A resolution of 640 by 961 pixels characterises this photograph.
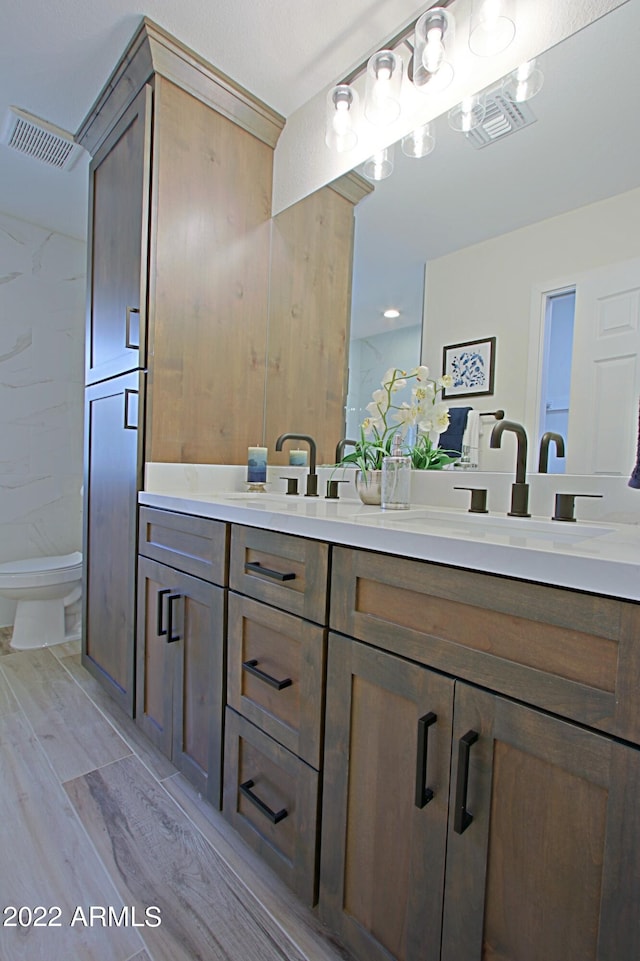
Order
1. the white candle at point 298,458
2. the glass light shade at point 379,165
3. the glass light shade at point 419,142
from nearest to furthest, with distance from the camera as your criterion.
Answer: the glass light shade at point 419,142 → the glass light shade at point 379,165 → the white candle at point 298,458

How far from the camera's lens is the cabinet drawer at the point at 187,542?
115cm

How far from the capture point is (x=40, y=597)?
2336 mm

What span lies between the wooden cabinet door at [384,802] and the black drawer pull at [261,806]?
12cm

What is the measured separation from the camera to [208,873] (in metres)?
1.07

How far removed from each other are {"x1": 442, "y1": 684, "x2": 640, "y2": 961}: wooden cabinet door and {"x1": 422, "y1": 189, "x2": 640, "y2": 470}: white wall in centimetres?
78

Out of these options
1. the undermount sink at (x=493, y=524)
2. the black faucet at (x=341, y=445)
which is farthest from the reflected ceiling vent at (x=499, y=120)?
the undermount sink at (x=493, y=524)

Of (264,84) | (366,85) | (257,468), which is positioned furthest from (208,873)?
(264,84)

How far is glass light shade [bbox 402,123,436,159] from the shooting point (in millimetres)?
1405

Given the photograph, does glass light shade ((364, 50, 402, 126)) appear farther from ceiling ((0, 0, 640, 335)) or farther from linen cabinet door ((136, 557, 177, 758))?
linen cabinet door ((136, 557, 177, 758))

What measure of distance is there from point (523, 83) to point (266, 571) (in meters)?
1.40

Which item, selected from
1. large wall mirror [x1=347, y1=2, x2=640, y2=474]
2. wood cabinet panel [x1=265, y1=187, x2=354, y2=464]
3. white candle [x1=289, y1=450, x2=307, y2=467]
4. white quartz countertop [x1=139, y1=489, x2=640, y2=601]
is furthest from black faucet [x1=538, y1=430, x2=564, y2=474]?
white candle [x1=289, y1=450, x2=307, y2=467]

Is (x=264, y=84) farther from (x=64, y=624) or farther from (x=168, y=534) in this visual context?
(x=64, y=624)

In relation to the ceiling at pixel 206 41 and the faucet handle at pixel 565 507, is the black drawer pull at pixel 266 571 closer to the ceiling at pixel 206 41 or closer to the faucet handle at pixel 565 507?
the faucet handle at pixel 565 507

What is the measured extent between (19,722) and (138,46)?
7.66ft
